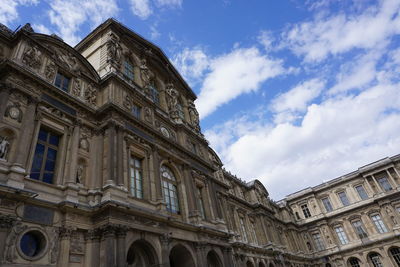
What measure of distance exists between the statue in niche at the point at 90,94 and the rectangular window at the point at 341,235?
136 ft

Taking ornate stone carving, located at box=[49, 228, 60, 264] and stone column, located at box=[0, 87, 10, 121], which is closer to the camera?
ornate stone carving, located at box=[49, 228, 60, 264]

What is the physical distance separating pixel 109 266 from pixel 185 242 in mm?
5730

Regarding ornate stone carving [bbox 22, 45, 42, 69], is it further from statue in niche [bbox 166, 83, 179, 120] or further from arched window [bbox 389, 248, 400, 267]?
arched window [bbox 389, 248, 400, 267]

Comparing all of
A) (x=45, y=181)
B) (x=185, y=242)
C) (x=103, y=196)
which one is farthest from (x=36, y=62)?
(x=185, y=242)

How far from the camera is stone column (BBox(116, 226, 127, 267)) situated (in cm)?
1037

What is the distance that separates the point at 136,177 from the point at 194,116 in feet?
39.1

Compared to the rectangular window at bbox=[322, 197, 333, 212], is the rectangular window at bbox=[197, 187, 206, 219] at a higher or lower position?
lower

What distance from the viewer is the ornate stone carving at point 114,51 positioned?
16.9 meters

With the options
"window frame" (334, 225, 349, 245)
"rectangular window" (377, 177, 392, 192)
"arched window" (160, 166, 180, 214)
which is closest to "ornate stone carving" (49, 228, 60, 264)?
"arched window" (160, 166, 180, 214)

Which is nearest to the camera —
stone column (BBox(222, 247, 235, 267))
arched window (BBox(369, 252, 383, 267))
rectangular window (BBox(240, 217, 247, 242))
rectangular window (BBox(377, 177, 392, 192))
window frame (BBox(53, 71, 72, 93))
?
window frame (BBox(53, 71, 72, 93))

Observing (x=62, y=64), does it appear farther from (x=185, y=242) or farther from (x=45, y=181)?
(x=185, y=242)

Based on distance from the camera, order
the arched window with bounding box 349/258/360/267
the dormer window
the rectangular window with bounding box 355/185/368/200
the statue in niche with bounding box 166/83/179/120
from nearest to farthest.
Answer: the dormer window
the statue in niche with bounding box 166/83/179/120
the arched window with bounding box 349/258/360/267
the rectangular window with bounding box 355/185/368/200

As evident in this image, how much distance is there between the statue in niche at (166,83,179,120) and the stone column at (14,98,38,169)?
1119cm

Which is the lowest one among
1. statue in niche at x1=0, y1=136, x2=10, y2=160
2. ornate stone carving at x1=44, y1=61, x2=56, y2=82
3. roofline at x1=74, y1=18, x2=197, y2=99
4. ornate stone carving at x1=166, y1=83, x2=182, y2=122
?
statue in niche at x1=0, y1=136, x2=10, y2=160
